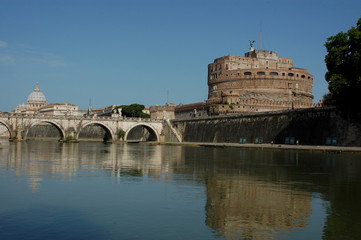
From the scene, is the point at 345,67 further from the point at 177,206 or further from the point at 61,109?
the point at 61,109

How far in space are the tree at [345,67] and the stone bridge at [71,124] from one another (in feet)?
155

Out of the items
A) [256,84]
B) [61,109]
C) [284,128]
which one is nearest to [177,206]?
[284,128]

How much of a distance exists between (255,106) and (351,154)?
1696 inches

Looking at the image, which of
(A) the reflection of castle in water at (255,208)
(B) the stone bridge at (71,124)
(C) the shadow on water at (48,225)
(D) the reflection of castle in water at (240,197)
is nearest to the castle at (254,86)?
(B) the stone bridge at (71,124)

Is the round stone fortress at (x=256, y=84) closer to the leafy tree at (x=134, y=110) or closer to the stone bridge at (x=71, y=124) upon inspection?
the stone bridge at (x=71, y=124)

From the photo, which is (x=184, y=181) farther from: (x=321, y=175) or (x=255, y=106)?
(x=255, y=106)

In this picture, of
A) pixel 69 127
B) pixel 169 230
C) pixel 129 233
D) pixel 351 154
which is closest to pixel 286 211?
pixel 169 230

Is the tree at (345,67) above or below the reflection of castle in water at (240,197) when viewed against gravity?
above

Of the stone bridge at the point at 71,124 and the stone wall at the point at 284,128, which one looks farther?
the stone bridge at the point at 71,124

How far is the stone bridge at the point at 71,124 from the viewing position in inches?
2781

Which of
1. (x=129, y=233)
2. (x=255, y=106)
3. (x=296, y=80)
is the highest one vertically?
(x=296, y=80)

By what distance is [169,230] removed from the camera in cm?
1062

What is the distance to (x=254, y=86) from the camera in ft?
283

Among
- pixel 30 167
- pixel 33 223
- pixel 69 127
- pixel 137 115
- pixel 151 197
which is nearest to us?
pixel 33 223
